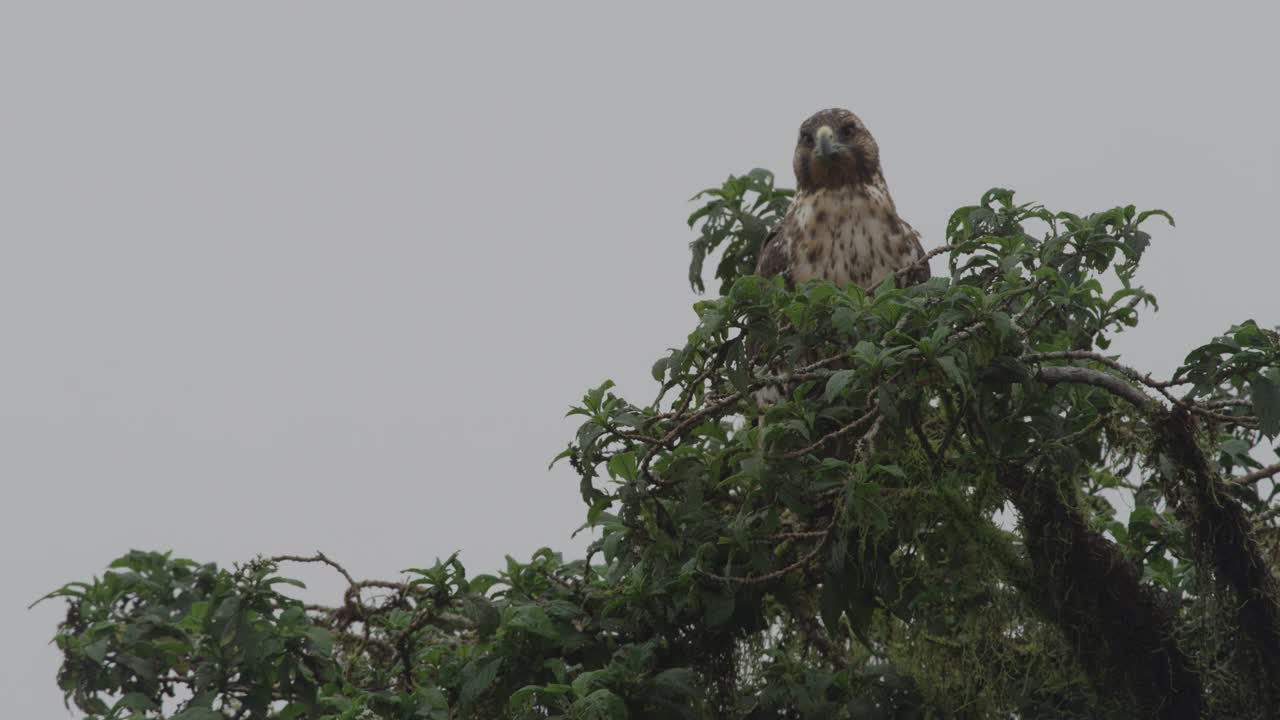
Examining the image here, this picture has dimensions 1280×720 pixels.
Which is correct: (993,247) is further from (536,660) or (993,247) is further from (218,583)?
(218,583)

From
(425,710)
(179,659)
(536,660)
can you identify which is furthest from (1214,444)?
(179,659)

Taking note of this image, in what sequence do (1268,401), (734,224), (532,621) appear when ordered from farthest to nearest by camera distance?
1. (734,224)
2. (532,621)
3. (1268,401)

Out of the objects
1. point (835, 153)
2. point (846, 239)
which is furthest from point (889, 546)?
point (835, 153)

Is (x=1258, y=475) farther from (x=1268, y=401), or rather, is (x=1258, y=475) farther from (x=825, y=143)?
(x=825, y=143)

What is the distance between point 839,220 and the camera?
14.3ft

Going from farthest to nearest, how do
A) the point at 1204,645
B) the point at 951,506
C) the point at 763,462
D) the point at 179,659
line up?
the point at 179,659 → the point at 1204,645 → the point at 951,506 → the point at 763,462

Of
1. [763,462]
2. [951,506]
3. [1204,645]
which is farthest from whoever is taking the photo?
[1204,645]

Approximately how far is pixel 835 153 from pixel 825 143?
5cm

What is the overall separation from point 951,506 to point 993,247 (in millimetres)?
610

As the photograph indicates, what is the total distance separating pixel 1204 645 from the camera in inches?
109

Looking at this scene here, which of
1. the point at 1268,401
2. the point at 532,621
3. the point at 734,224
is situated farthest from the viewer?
the point at 734,224

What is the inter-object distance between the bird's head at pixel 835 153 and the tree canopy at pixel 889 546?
1496 millimetres

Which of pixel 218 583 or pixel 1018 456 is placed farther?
pixel 218 583

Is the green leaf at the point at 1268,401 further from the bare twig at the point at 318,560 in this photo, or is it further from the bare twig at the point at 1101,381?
the bare twig at the point at 318,560
